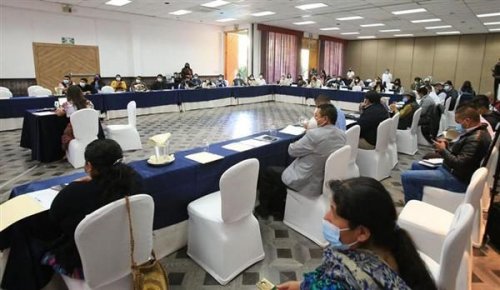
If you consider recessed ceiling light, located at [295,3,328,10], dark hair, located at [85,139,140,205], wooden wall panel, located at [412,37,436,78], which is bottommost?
dark hair, located at [85,139,140,205]

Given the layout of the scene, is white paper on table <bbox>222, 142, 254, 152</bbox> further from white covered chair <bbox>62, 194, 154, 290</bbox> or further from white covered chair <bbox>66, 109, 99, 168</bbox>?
white covered chair <bbox>66, 109, 99, 168</bbox>

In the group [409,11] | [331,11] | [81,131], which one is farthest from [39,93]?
[409,11]

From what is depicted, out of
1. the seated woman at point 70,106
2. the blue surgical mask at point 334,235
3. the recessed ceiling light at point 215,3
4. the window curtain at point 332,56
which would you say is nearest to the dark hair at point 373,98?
the blue surgical mask at point 334,235

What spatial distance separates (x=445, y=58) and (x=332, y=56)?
20.8ft

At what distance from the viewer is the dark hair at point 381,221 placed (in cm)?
105

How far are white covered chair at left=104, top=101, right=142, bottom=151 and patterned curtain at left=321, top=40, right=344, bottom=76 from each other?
15838mm

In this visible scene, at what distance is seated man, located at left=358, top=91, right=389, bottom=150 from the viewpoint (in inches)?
168

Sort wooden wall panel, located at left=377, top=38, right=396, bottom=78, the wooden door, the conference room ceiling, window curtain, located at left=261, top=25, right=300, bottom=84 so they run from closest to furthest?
the conference room ceiling < the wooden door < window curtain, located at left=261, top=25, right=300, bottom=84 < wooden wall panel, located at left=377, top=38, right=396, bottom=78

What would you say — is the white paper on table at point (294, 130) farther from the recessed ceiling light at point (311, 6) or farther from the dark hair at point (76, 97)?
the recessed ceiling light at point (311, 6)

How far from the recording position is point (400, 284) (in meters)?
0.98

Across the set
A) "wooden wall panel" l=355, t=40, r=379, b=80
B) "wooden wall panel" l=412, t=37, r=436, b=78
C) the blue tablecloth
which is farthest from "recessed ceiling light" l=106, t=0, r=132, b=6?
"wooden wall panel" l=412, t=37, r=436, b=78

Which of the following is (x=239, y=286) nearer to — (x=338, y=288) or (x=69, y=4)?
(x=338, y=288)

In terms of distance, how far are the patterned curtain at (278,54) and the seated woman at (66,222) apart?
548 inches

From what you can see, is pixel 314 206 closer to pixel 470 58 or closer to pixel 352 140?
pixel 352 140
